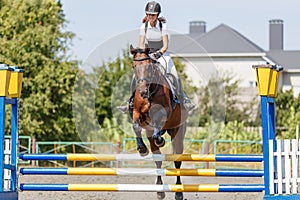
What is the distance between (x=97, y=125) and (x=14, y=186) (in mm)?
1385

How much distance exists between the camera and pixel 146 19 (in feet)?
28.1

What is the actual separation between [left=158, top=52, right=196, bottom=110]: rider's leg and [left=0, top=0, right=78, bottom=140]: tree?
51.6ft

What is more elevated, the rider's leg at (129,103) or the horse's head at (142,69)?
the horse's head at (142,69)

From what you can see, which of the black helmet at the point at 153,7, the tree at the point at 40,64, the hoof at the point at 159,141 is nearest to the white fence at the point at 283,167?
the hoof at the point at 159,141

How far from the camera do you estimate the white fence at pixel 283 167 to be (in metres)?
8.12

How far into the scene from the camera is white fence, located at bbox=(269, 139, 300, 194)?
812 centimetres

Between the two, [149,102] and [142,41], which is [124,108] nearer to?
[149,102]

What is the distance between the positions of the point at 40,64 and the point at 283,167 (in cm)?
1805

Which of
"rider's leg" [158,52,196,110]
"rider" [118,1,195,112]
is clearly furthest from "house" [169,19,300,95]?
"rider" [118,1,195,112]

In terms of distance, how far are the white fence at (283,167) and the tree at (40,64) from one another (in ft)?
55.9

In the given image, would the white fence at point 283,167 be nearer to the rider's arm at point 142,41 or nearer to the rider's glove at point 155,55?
the rider's glove at point 155,55

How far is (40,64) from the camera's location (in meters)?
25.4

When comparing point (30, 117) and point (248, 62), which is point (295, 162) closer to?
point (30, 117)

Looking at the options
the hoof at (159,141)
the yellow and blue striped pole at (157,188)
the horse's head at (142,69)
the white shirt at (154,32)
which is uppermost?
the white shirt at (154,32)
